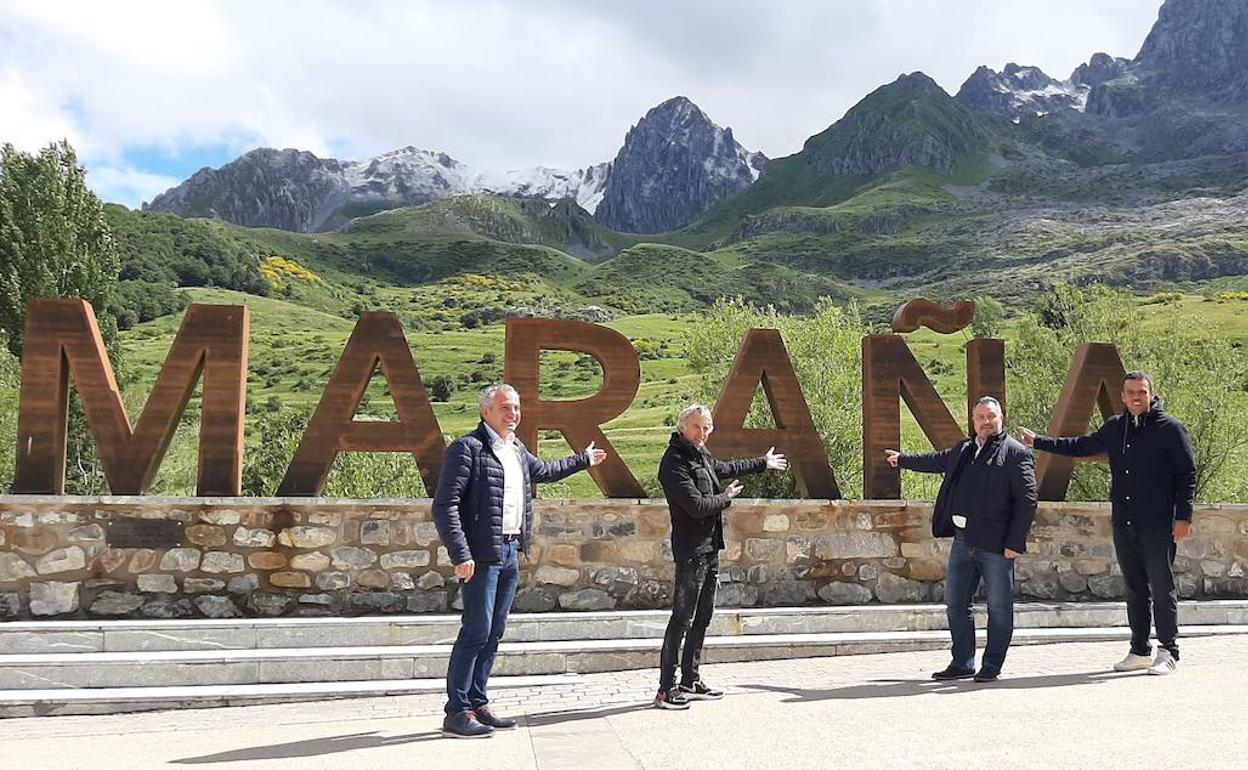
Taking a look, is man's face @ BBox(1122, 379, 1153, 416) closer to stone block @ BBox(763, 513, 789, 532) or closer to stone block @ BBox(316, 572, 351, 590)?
stone block @ BBox(763, 513, 789, 532)

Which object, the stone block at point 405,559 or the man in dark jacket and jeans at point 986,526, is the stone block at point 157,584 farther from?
the man in dark jacket and jeans at point 986,526

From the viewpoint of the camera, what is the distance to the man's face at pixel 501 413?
18.2 feet

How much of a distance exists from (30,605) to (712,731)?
5.69 meters

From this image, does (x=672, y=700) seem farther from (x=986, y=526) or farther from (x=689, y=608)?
(x=986, y=526)

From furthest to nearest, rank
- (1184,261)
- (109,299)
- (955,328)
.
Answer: (1184,261), (109,299), (955,328)

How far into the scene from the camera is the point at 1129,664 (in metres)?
6.81

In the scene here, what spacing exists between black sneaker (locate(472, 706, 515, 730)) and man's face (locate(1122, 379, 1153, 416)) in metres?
4.74

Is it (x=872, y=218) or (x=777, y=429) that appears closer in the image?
(x=777, y=429)

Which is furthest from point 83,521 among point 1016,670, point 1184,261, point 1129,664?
point 1184,261

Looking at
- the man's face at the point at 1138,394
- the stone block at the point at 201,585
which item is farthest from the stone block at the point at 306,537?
the man's face at the point at 1138,394

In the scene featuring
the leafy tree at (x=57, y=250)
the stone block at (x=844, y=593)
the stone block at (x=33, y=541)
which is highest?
the leafy tree at (x=57, y=250)

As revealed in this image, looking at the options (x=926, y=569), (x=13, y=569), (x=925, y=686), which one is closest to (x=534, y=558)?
(x=925, y=686)

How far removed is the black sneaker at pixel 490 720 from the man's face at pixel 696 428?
1.94m

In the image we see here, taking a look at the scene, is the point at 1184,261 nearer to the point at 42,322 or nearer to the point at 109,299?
the point at 109,299
